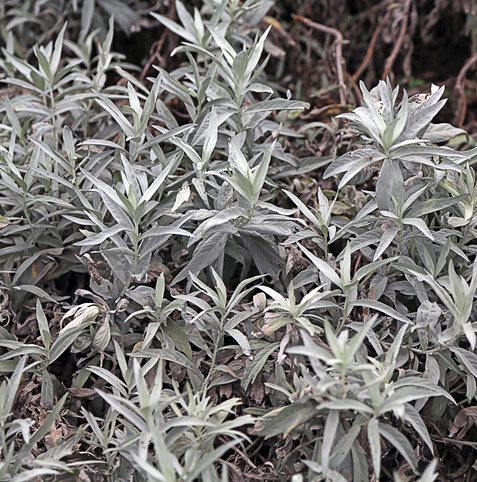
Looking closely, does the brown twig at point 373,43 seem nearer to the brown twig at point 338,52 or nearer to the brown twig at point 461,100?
the brown twig at point 338,52

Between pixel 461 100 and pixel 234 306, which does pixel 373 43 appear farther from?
pixel 234 306

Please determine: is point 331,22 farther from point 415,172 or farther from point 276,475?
point 276,475

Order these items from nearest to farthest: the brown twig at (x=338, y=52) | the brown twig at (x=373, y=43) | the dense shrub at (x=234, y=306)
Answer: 1. the dense shrub at (x=234, y=306)
2. the brown twig at (x=338, y=52)
3. the brown twig at (x=373, y=43)

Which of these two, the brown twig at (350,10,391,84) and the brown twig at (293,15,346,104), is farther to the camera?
the brown twig at (350,10,391,84)

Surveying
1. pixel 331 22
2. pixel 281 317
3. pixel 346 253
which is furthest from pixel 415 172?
pixel 331 22

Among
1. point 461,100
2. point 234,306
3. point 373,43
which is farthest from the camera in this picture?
point 373,43

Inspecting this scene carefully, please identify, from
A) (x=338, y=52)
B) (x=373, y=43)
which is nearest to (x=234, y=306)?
(x=338, y=52)

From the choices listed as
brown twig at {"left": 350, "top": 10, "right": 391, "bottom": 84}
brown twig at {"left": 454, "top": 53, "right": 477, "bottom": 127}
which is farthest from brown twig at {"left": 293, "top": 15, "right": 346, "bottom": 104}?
brown twig at {"left": 454, "top": 53, "right": 477, "bottom": 127}

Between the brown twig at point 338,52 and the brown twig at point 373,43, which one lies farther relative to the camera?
the brown twig at point 373,43

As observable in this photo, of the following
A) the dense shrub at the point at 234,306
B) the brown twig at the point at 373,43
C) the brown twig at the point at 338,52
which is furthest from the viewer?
the brown twig at the point at 373,43

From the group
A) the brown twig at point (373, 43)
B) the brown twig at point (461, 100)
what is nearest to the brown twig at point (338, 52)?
the brown twig at point (373, 43)

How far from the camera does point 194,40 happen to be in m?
1.96

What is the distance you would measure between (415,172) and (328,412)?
1.95 ft

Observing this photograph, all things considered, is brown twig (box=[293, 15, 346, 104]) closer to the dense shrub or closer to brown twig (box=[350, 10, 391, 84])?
brown twig (box=[350, 10, 391, 84])
